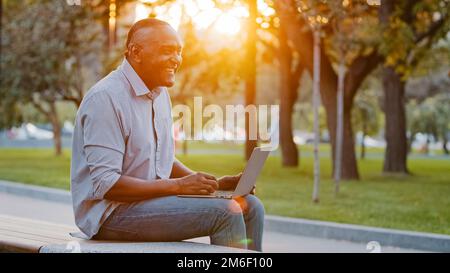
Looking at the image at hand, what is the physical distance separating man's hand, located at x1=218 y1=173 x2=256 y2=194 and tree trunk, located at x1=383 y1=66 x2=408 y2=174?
20056 mm

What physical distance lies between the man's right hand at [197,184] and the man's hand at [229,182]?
0.53 metres

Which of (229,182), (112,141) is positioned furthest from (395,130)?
(112,141)

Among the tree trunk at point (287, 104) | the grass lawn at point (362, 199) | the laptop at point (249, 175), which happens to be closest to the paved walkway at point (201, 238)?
the grass lawn at point (362, 199)

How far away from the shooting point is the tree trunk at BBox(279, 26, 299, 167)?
27.5 metres

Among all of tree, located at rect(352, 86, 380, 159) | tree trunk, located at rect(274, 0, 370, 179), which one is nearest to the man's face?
tree trunk, located at rect(274, 0, 370, 179)

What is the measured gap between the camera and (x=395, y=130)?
2434 centimetres

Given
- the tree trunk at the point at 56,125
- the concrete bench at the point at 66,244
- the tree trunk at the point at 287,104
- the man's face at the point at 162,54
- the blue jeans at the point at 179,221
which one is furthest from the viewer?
the tree trunk at the point at 56,125

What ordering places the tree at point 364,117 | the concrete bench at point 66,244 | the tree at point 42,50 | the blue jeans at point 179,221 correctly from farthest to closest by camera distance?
the tree at point 364,117 → the tree at point 42,50 → the blue jeans at point 179,221 → the concrete bench at point 66,244

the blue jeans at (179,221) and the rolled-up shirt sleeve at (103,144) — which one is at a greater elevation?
the rolled-up shirt sleeve at (103,144)

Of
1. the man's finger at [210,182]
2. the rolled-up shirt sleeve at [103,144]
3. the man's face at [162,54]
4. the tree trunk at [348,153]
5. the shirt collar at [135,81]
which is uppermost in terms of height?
the man's face at [162,54]

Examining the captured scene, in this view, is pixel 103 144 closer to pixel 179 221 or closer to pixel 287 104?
pixel 179 221

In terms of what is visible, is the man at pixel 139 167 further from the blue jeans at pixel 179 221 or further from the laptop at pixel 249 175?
the laptop at pixel 249 175

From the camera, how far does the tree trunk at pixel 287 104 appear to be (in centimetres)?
2745
